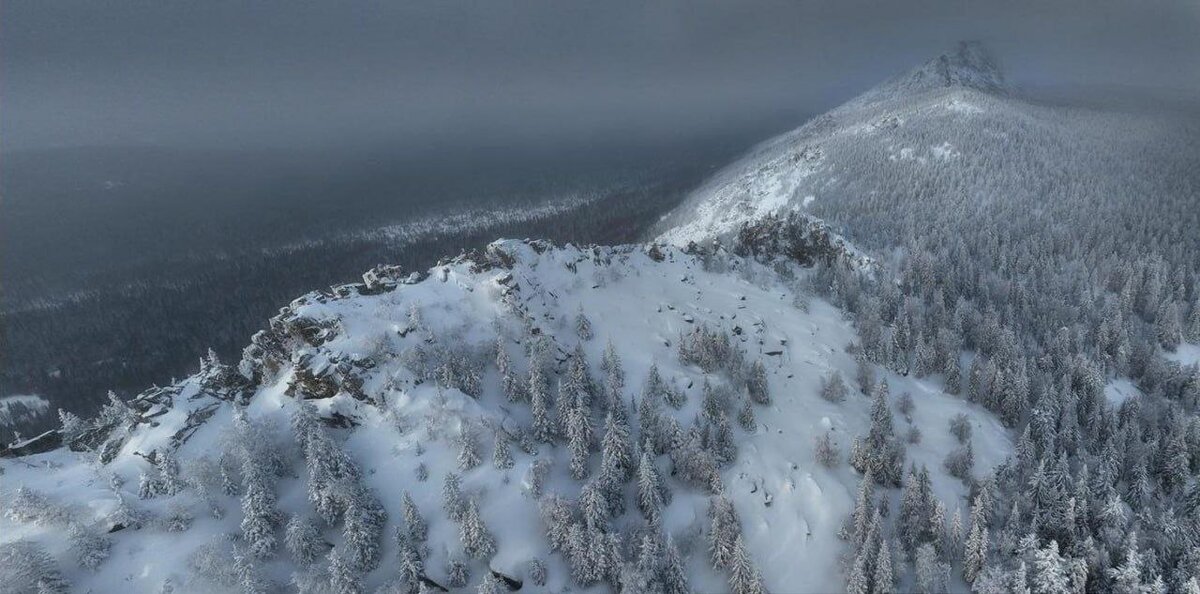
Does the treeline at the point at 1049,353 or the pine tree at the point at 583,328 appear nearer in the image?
the treeline at the point at 1049,353

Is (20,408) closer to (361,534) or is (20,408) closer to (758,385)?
(361,534)

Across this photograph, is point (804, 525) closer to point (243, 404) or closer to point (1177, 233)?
point (243, 404)

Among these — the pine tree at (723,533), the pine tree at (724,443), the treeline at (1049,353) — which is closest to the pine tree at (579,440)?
the pine tree at (723,533)

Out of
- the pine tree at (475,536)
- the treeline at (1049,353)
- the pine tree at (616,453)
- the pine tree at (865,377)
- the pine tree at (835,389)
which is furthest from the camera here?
the pine tree at (865,377)

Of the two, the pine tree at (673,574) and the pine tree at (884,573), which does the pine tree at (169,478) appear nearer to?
the pine tree at (673,574)

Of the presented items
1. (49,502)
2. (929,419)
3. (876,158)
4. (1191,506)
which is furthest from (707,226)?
(49,502)

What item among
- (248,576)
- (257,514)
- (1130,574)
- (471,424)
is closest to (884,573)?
(1130,574)

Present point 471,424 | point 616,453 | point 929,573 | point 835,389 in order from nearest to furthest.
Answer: point 929,573 < point 616,453 < point 471,424 < point 835,389
